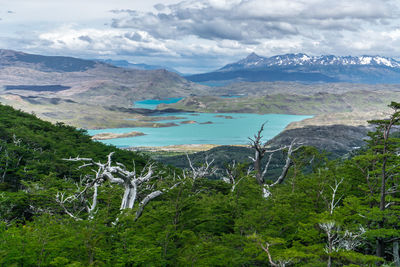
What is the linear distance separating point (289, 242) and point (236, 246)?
15.3ft

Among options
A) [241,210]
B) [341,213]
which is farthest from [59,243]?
[341,213]

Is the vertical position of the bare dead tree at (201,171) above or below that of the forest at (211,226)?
above

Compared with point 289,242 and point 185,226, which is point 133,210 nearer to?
point 185,226

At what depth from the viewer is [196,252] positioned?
20984 millimetres

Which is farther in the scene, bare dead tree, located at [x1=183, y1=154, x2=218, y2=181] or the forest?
bare dead tree, located at [x1=183, y1=154, x2=218, y2=181]

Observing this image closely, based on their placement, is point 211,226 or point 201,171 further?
point 201,171

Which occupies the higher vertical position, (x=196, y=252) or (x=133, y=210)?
(x=133, y=210)

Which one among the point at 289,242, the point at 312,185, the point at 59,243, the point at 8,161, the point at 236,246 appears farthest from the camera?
the point at 8,161

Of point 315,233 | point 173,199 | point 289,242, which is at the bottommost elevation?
point 289,242

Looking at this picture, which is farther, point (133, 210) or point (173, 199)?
point (173, 199)

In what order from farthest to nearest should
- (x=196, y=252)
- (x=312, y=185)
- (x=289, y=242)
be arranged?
(x=312, y=185)
(x=289, y=242)
(x=196, y=252)

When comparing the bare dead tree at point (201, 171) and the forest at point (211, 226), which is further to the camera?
the bare dead tree at point (201, 171)

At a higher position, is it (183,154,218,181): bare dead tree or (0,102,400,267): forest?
(183,154,218,181): bare dead tree

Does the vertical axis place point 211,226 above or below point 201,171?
below
